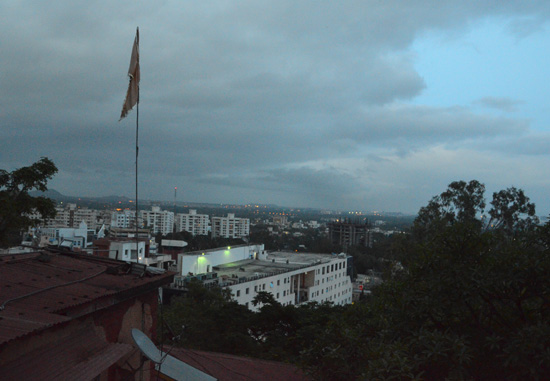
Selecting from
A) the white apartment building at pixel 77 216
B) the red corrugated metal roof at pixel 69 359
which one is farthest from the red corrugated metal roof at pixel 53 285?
the white apartment building at pixel 77 216

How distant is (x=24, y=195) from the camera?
446 inches

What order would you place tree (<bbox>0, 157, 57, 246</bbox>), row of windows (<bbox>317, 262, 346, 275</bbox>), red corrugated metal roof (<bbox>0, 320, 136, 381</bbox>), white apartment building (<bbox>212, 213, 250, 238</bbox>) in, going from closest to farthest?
red corrugated metal roof (<bbox>0, 320, 136, 381</bbox>)
tree (<bbox>0, 157, 57, 246</bbox>)
row of windows (<bbox>317, 262, 346, 275</bbox>)
white apartment building (<bbox>212, 213, 250, 238</bbox>)

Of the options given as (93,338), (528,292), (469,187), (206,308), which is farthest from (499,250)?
(469,187)

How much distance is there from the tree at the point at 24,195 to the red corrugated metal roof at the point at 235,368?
6314mm

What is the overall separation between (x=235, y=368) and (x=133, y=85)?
5.43 m

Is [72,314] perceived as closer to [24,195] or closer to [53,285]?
[53,285]

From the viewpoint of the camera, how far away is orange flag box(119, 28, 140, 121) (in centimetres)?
573

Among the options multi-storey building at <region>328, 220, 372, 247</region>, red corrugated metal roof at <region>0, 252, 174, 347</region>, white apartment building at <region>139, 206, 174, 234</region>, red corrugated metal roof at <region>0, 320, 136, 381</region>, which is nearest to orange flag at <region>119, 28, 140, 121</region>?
red corrugated metal roof at <region>0, 252, 174, 347</region>

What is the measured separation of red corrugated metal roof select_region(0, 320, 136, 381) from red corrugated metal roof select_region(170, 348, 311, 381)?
130 inches

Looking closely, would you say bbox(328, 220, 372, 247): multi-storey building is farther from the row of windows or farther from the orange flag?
the orange flag

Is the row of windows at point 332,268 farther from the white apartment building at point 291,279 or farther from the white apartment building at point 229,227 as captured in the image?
the white apartment building at point 229,227

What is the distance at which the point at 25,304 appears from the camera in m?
3.80

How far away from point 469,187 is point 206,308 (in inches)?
536

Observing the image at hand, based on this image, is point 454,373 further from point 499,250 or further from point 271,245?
point 271,245
